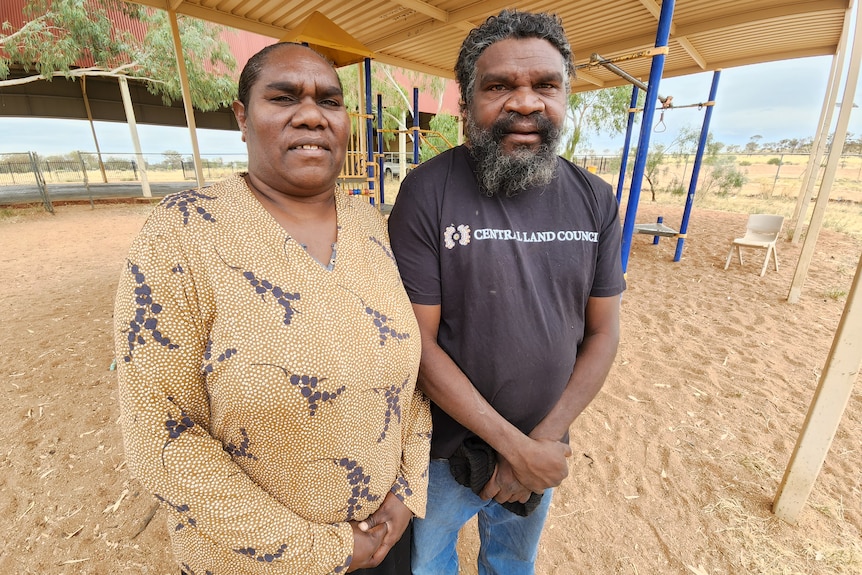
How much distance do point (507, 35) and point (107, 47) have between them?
16157 mm

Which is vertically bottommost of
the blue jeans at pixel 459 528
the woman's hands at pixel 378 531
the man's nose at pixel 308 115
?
the blue jeans at pixel 459 528

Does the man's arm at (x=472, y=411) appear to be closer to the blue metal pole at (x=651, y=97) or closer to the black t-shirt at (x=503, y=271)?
the black t-shirt at (x=503, y=271)

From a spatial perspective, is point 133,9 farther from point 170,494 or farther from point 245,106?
point 170,494

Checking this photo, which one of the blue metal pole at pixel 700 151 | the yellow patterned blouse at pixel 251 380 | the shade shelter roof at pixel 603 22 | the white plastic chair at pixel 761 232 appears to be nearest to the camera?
the yellow patterned blouse at pixel 251 380

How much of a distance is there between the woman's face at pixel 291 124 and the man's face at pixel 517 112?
0.51 metres

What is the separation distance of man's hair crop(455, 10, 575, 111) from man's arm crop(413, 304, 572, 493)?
0.83m

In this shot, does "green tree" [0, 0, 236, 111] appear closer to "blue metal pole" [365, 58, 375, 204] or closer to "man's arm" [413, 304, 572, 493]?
"blue metal pole" [365, 58, 375, 204]

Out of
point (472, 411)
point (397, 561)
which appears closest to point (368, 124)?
point (472, 411)

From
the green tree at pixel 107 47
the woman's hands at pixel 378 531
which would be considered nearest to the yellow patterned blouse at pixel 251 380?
the woman's hands at pixel 378 531

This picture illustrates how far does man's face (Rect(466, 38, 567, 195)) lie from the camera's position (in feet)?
4.15

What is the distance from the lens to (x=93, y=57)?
12391mm

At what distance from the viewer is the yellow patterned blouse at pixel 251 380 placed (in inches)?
32.2

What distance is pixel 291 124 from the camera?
1037 mm

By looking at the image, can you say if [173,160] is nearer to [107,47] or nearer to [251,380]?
[107,47]
